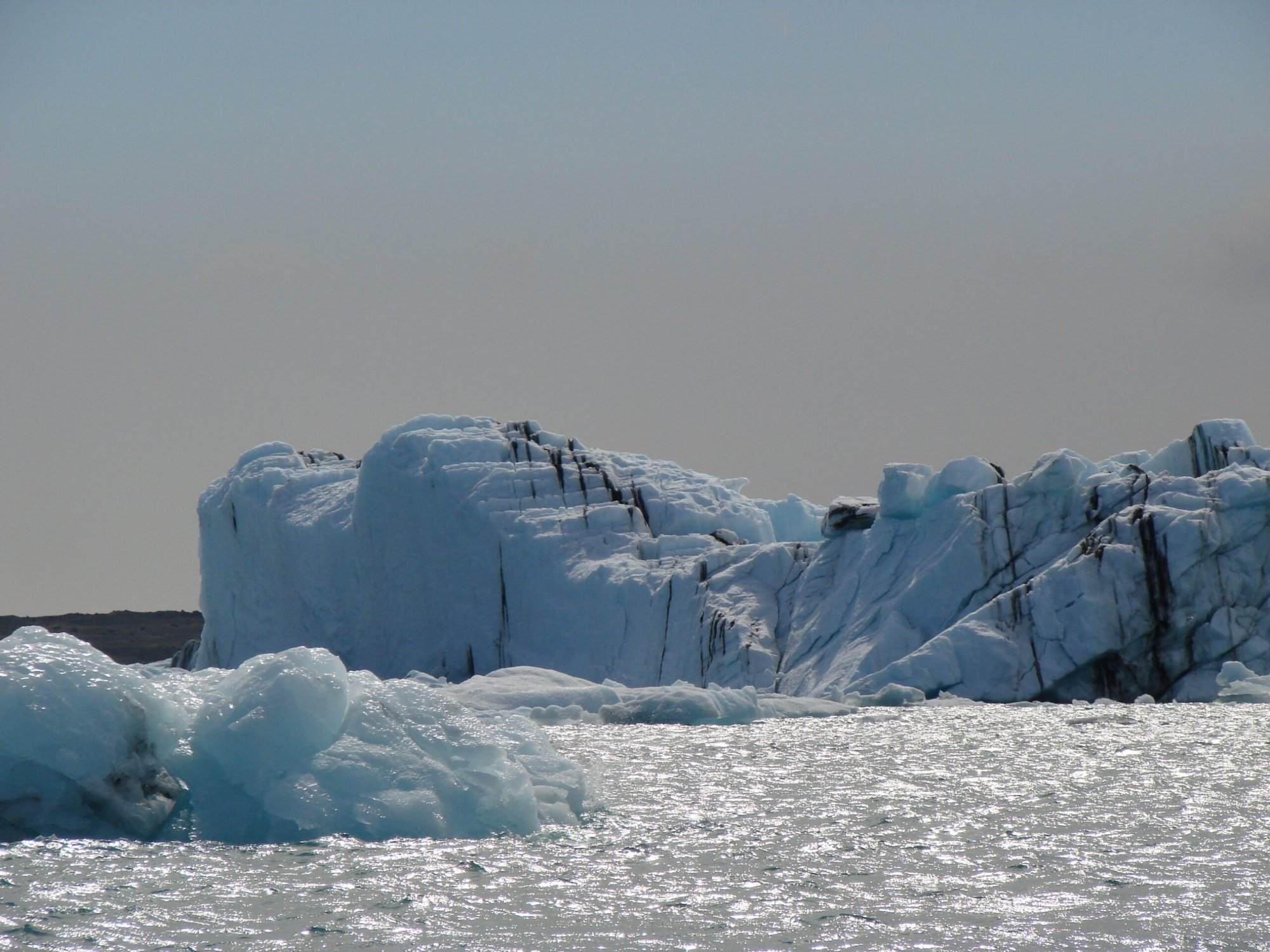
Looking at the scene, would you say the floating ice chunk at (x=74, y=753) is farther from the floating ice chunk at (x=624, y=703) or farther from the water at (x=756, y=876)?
the floating ice chunk at (x=624, y=703)

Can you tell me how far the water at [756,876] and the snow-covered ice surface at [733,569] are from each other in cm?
684

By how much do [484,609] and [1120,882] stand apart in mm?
18013

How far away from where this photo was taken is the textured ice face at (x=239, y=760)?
8648 mm

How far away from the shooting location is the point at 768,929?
256 inches

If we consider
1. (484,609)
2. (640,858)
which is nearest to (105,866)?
(640,858)

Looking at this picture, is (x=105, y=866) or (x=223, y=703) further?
(x=223, y=703)

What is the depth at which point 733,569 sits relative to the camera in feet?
74.7

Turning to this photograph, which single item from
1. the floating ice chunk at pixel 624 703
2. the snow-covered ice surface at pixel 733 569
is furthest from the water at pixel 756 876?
the snow-covered ice surface at pixel 733 569

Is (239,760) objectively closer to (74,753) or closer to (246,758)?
(246,758)

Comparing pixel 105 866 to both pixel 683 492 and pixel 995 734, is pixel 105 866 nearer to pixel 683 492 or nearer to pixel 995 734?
pixel 995 734

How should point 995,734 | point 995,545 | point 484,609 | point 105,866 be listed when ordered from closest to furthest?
point 105,866
point 995,734
point 995,545
point 484,609

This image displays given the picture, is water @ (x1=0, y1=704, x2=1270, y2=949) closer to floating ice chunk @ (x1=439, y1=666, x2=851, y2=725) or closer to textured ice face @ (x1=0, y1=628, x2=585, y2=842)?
textured ice face @ (x1=0, y1=628, x2=585, y2=842)

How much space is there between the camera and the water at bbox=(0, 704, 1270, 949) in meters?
6.37

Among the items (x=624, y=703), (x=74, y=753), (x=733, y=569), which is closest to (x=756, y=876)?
(x=74, y=753)
